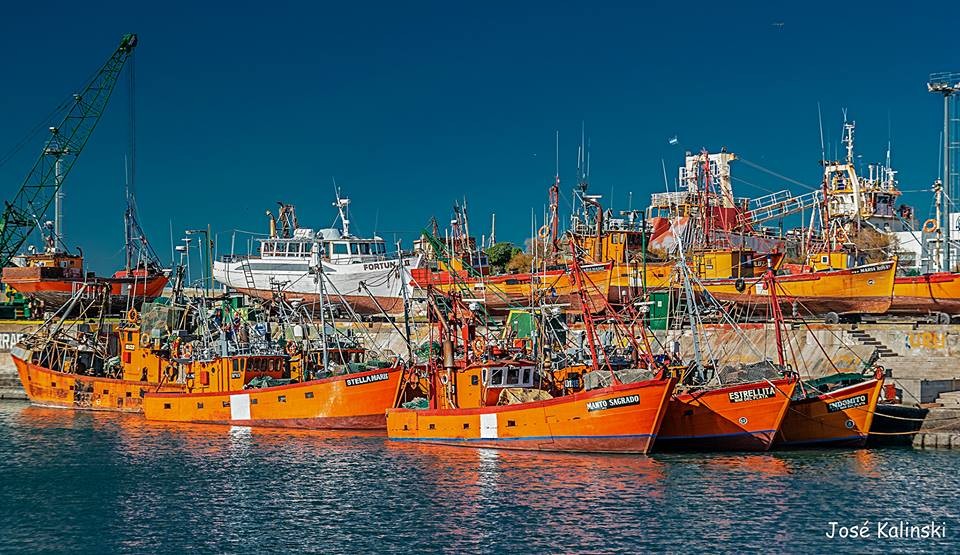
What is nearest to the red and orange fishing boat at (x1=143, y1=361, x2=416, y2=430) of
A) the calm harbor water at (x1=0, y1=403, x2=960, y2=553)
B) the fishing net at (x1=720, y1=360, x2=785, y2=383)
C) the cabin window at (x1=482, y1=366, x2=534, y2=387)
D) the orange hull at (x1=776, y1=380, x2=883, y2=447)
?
the calm harbor water at (x1=0, y1=403, x2=960, y2=553)

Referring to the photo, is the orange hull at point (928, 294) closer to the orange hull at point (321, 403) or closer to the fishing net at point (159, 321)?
the orange hull at point (321, 403)

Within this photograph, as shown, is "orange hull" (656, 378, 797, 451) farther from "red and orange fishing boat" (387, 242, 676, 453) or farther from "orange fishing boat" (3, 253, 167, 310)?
"orange fishing boat" (3, 253, 167, 310)

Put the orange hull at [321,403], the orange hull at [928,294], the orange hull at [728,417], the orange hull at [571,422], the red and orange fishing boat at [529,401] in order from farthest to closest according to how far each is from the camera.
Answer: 1. the orange hull at [928,294]
2. the orange hull at [321,403]
3. the orange hull at [728,417]
4. the red and orange fishing boat at [529,401]
5. the orange hull at [571,422]

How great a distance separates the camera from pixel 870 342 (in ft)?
177

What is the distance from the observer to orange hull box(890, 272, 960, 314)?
61.1 meters

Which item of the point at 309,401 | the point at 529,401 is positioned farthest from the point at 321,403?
the point at 529,401

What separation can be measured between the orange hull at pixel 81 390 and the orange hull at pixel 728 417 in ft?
88.6

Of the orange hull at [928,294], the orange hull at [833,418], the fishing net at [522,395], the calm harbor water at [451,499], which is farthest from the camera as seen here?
the orange hull at [928,294]

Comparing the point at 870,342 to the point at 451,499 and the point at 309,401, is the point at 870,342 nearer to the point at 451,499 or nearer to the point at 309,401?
the point at 309,401

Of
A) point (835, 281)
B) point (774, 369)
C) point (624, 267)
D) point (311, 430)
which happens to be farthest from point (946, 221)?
point (311, 430)

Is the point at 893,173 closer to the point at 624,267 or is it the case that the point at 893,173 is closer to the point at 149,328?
the point at 624,267

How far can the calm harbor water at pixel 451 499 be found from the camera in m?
28.5

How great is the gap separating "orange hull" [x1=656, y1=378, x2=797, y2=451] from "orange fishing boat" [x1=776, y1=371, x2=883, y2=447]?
1.80 meters

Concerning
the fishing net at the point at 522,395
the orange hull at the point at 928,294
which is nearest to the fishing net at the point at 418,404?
the fishing net at the point at 522,395
